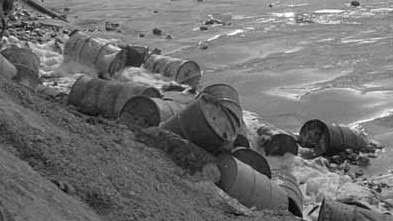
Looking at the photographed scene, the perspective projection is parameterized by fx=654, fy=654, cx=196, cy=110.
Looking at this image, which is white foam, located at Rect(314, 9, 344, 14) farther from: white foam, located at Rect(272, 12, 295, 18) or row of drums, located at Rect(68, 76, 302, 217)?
row of drums, located at Rect(68, 76, 302, 217)

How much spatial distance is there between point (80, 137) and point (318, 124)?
5.13 meters

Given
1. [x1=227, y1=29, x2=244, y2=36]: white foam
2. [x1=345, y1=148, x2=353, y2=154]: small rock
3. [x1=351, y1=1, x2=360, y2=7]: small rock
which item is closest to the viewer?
[x1=345, y1=148, x2=353, y2=154]: small rock

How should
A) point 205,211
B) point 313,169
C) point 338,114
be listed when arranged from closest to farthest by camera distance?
point 205,211 < point 313,169 < point 338,114

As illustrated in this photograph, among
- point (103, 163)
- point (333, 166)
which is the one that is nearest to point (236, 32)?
point (333, 166)

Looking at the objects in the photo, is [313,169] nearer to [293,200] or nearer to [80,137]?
→ [293,200]

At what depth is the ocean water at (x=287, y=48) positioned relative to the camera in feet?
36.7

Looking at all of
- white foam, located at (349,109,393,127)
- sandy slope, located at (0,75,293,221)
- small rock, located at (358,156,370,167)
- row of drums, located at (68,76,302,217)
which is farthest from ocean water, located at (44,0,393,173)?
sandy slope, located at (0,75,293,221)

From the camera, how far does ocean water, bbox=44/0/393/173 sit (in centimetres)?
1117

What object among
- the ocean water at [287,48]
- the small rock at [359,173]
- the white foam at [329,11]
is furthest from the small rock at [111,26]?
the small rock at [359,173]

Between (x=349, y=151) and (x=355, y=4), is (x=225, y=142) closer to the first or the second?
(x=349, y=151)

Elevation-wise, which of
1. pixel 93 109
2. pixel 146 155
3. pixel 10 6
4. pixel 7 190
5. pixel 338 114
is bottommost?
pixel 338 114

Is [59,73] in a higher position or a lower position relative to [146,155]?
lower

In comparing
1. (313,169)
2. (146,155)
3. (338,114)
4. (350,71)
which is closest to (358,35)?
(350,71)

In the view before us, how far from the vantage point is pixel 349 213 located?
5812 mm
